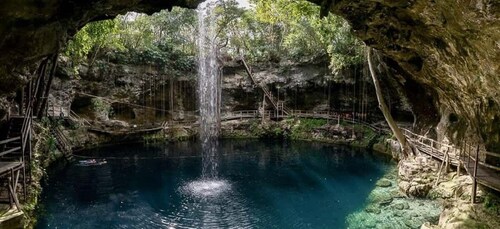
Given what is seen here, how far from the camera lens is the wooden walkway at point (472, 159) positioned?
33.3 feet

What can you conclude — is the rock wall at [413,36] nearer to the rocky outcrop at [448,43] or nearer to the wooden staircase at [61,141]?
the rocky outcrop at [448,43]

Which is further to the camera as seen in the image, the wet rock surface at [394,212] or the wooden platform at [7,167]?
the wet rock surface at [394,212]

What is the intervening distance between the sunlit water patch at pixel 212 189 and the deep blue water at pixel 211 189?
36 mm

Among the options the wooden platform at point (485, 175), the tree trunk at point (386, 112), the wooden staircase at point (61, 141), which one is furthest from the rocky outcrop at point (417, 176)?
the wooden staircase at point (61, 141)

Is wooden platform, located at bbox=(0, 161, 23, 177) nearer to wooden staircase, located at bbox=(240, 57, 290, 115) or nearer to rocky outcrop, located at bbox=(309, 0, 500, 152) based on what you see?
rocky outcrop, located at bbox=(309, 0, 500, 152)

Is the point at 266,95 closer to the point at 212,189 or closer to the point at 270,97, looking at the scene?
the point at 270,97

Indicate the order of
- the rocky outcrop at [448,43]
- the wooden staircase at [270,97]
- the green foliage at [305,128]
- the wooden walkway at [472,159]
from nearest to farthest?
the rocky outcrop at [448,43], the wooden walkway at [472,159], the green foliage at [305,128], the wooden staircase at [270,97]

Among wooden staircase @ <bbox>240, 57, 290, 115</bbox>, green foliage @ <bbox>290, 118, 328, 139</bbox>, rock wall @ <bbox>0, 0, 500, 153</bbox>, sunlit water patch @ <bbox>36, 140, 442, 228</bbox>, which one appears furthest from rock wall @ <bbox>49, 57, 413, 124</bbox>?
rock wall @ <bbox>0, 0, 500, 153</bbox>

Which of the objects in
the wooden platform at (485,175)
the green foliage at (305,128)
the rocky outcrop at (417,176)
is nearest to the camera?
the wooden platform at (485,175)

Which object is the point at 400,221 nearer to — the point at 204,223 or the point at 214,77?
the point at 204,223

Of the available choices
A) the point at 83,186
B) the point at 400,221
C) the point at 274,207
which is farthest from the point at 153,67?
the point at 400,221

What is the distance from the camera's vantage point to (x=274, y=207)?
14750 mm

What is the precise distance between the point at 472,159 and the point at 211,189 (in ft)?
35.1

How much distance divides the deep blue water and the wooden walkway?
340 centimetres
